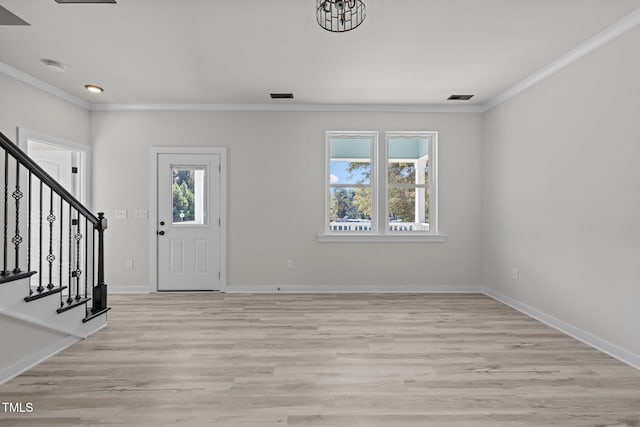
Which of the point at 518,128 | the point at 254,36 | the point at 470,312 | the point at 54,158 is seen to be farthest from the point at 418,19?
the point at 54,158

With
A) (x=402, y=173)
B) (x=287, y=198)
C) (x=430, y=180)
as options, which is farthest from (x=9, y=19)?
(x=430, y=180)

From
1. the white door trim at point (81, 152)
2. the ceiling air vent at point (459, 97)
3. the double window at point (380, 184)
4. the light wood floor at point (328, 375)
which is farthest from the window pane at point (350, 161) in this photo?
the white door trim at point (81, 152)

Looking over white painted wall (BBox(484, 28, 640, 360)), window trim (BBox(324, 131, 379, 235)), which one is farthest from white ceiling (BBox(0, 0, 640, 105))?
window trim (BBox(324, 131, 379, 235))

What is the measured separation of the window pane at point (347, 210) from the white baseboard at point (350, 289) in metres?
0.88

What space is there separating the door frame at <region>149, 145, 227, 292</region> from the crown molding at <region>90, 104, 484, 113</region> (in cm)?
58

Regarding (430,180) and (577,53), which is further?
(430,180)

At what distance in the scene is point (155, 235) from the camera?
4965 mm

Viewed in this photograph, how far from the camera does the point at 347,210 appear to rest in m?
5.14

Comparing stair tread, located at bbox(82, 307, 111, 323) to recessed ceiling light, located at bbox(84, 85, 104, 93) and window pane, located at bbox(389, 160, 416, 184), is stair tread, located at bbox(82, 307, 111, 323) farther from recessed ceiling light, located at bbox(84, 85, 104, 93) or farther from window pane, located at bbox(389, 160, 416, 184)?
window pane, located at bbox(389, 160, 416, 184)

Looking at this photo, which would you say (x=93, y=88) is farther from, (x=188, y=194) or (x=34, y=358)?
(x=34, y=358)

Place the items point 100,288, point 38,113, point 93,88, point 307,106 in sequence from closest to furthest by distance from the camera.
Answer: point 100,288, point 38,113, point 93,88, point 307,106

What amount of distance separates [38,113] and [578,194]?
594cm

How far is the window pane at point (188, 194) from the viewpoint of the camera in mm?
5012

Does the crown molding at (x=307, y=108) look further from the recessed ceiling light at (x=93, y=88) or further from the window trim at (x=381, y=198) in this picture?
the recessed ceiling light at (x=93, y=88)
